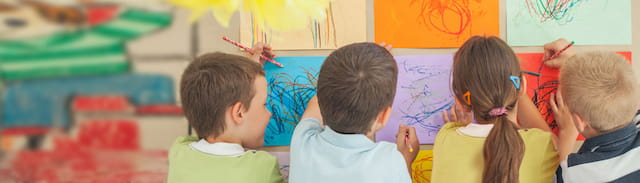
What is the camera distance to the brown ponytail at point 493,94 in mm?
751

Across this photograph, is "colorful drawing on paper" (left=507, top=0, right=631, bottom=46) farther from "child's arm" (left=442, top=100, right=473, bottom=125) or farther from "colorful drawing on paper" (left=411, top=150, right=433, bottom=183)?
"colorful drawing on paper" (left=411, top=150, right=433, bottom=183)

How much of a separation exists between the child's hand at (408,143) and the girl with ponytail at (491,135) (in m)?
0.16

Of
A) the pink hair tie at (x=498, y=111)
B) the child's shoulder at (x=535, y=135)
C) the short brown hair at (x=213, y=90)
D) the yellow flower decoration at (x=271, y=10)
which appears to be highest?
the yellow flower decoration at (x=271, y=10)

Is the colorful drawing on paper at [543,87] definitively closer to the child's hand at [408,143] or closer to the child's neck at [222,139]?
the child's hand at [408,143]

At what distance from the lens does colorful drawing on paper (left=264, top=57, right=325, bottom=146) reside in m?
1.05

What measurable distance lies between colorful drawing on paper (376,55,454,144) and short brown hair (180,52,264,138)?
489mm

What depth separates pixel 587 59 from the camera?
2.60 ft

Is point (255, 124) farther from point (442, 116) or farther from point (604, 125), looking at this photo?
point (604, 125)

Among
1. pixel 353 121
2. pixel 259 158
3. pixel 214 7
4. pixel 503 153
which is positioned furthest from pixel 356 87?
pixel 214 7

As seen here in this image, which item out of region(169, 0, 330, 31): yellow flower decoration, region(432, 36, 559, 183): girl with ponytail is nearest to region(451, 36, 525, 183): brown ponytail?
region(432, 36, 559, 183): girl with ponytail

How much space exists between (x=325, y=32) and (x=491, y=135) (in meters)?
0.55

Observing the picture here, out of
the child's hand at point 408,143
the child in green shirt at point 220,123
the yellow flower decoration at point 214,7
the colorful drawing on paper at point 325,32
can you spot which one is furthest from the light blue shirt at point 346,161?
the yellow flower decoration at point 214,7

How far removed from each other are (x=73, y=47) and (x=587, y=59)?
1.39 meters

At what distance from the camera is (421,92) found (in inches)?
41.4
